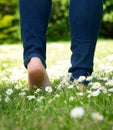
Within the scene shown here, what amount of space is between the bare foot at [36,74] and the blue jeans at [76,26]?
9 cm

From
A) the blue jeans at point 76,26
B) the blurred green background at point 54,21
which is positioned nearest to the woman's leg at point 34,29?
the blue jeans at point 76,26

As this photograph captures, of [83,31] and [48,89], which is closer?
[48,89]

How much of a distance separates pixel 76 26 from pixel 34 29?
0.21 m

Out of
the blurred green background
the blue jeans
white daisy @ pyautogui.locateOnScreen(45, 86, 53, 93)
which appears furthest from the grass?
the blurred green background

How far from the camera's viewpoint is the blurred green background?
13164 mm

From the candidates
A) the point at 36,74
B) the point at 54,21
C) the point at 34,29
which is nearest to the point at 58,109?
the point at 36,74

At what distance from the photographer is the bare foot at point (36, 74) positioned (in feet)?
6.91

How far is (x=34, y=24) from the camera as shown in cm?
228

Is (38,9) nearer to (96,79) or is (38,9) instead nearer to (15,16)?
(96,79)

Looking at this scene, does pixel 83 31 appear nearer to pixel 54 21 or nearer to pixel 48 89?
pixel 48 89

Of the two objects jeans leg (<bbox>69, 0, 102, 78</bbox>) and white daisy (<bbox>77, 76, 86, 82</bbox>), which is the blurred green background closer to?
jeans leg (<bbox>69, 0, 102, 78</bbox>)

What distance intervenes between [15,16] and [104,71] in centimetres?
1049

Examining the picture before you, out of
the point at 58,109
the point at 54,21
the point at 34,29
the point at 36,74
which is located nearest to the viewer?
the point at 58,109

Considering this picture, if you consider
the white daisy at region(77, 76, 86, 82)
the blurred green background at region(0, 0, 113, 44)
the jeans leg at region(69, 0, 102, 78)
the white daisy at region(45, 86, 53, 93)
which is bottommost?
the blurred green background at region(0, 0, 113, 44)
